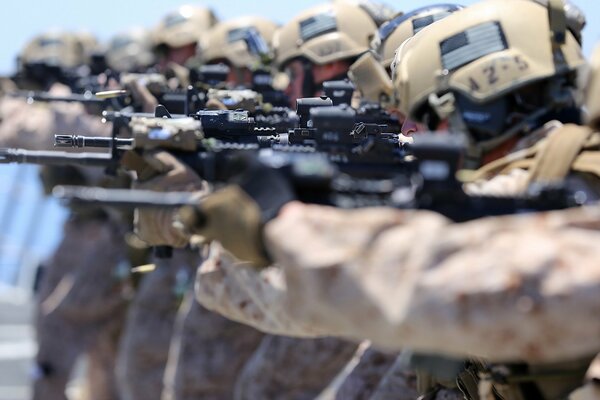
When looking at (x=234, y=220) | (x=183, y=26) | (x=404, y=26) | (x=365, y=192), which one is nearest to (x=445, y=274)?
(x=365, y=192)

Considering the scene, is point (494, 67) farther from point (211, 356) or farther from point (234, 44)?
point (234, 44)

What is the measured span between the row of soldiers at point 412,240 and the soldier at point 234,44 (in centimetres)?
231

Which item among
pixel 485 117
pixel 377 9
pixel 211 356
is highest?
pixel 485 117

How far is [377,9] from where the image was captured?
11.1 m

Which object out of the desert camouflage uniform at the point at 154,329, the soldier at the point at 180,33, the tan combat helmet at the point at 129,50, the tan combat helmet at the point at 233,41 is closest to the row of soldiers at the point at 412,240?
the desert camouflage uniform at the point at 154,329

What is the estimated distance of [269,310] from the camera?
19.6 ft

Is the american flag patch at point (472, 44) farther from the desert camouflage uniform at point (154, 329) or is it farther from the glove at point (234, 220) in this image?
the desert camouflage uniform at point (154, 329)

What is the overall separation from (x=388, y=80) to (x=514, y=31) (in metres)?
2.51

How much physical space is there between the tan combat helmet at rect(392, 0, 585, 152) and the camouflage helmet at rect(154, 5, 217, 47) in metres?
10.4

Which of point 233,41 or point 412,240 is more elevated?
point 412,240

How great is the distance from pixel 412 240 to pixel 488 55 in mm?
1872

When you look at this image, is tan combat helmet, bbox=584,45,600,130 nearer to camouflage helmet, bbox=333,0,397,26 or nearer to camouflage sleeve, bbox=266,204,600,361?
camouflage sleeve, bbox=266,204,600,361

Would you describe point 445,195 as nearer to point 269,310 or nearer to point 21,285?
point 269,310

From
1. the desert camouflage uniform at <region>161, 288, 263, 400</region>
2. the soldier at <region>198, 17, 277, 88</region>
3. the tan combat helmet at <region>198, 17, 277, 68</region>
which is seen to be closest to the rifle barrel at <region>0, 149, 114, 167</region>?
the desert camouflage uniform at <region>161, 288, 263, 400</region>
